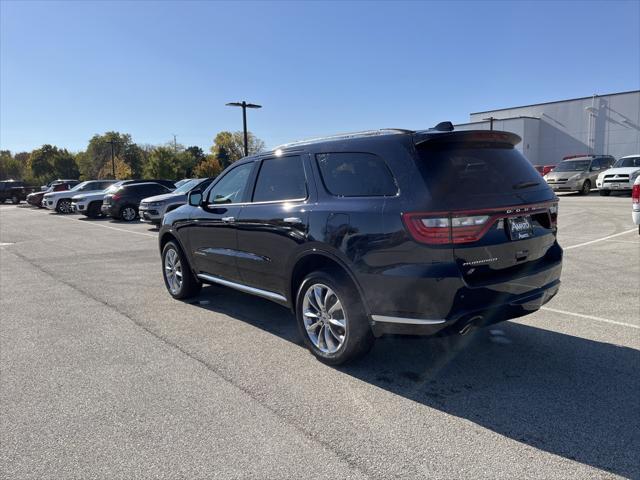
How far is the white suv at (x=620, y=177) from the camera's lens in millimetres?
20625

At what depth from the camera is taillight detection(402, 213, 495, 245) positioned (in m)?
3.24

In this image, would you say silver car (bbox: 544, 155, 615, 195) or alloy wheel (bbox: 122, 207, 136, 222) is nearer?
alloy wheel (bbox: 122, 207, 136, 222)

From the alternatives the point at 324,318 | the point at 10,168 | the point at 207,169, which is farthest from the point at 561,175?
the point at 10,168

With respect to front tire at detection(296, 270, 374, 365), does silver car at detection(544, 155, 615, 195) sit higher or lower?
higher

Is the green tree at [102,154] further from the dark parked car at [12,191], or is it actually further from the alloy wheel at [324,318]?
the alloy wheel at [324,318]

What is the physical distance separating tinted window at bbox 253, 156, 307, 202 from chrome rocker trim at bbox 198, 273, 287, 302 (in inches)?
35.6

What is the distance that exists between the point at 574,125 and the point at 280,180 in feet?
176

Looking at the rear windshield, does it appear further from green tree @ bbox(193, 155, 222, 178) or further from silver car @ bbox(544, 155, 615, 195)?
green tree @ bbox(193, 155, 222, 178)

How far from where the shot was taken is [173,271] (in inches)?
256

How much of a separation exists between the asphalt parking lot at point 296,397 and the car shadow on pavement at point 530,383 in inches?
0.6

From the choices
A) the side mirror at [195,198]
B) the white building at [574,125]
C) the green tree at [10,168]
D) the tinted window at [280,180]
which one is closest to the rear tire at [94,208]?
the side mirror at [195,198]

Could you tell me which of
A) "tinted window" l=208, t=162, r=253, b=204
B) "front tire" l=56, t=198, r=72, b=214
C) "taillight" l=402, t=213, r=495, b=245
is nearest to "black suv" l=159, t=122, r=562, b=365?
"taillight" l=402, t=213, r=495, b=245

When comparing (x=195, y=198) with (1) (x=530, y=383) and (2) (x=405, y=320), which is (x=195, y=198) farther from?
(1) (x=530, y=383)

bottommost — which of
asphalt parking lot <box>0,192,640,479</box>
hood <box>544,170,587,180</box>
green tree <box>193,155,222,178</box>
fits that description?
asphalt parking lot <box>0,192,640,479</box>
